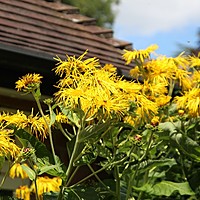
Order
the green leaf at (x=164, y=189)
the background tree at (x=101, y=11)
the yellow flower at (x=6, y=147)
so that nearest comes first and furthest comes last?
the yellow flower at (x=6, y=147) → the green leaf at (x=164, y=189) → the background tree at (x=101, y=11)

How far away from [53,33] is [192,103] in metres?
2.63

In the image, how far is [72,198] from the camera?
2059mm

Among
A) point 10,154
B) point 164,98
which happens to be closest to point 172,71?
point 164,98

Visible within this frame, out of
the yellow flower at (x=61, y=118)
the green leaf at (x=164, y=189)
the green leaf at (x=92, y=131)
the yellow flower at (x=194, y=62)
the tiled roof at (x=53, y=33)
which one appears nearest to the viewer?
Answer: the green leaf at (x=92, y=131)

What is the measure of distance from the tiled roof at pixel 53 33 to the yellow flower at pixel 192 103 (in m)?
1.62

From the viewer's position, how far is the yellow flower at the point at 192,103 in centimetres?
271

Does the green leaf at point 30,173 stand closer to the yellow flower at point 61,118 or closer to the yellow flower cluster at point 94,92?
the yellow flower cluster at point 94,92

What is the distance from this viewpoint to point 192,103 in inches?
107

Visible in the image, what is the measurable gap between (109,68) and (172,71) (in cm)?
58

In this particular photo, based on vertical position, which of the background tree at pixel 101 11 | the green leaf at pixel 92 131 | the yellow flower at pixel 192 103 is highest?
the background tree at pixel 101 11

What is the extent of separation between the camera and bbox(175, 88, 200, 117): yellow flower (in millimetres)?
2713

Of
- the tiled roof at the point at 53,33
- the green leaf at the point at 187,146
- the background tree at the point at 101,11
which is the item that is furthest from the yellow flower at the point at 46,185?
the background tree at the point at 101,11

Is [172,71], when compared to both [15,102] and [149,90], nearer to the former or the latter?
[149,90]

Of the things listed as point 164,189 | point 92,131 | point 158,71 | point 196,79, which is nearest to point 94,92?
point 92,131
